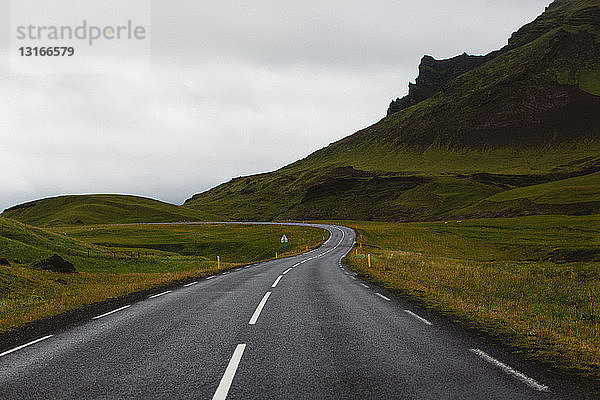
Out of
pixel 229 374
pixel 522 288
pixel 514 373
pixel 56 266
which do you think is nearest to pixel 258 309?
pixel 229 374

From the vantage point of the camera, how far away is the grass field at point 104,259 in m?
15.4

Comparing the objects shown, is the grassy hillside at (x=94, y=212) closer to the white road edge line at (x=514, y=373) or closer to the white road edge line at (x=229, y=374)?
the white road edge line at (x=229, y=374)

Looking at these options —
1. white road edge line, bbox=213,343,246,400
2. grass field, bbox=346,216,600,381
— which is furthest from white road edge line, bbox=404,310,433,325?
white road edge line, bbox=213,343,246,400

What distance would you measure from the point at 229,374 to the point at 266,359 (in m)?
0.96

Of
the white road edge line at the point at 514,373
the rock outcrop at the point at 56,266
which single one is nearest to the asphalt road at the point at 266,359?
the white road edge line at the point at 514,373

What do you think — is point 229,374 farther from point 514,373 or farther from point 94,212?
point 94,212

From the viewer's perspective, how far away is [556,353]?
740 cm

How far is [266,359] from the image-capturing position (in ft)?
23.5

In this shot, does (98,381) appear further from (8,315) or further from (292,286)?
(292,286)

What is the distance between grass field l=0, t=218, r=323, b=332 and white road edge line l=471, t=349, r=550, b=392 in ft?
36.4

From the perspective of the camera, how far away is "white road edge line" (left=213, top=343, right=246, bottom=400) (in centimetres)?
555

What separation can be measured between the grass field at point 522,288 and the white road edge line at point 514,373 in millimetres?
750

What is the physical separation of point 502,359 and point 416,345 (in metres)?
1.56

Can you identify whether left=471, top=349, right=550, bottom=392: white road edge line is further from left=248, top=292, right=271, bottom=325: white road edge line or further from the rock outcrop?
the rock outcrop
